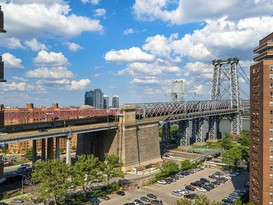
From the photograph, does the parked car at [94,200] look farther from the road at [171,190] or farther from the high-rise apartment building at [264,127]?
the high-rise apartment building at [264,127]

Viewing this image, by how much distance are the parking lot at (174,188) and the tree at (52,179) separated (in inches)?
381

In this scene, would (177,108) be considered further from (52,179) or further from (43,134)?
(52,179)

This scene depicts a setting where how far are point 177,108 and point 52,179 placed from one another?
84600mm

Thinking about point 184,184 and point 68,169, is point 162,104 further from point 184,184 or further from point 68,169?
point 68,169

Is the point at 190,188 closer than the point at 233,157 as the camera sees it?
Yes

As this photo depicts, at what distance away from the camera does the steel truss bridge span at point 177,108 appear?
10756cm

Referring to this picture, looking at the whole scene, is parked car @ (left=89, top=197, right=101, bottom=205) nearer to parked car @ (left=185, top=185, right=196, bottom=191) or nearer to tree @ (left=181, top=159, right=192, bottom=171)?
parked car @ (left=185, top=185, right=196, bottom=191)

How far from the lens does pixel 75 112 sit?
86.8 metres

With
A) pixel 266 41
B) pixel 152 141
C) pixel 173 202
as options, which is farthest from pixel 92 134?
pixel 266 41

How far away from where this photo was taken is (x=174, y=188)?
230 ft

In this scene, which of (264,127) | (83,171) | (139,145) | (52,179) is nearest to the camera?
(264,127)

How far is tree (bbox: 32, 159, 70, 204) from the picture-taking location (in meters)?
52.3

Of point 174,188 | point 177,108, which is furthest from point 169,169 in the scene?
point 177,108

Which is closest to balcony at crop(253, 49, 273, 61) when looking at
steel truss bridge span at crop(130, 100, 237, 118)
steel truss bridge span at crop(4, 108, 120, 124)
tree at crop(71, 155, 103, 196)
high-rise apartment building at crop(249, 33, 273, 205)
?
high-rise apartment building at crop(249, 33, 273, 205)
